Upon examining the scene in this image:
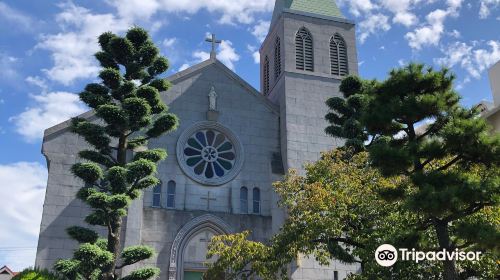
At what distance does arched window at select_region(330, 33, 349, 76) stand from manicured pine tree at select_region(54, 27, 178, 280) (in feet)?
36.3

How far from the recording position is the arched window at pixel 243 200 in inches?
849

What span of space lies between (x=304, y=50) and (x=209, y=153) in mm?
7395

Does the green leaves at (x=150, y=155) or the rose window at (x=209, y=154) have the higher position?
the rose window at (x=209, y=154)

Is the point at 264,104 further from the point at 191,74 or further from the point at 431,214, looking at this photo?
the point at 431,214

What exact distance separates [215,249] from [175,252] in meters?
6.07

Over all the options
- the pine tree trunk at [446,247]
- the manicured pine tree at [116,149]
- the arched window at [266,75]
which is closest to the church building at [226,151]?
the arched window at [266,75]

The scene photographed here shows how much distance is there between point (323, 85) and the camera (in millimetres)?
24891

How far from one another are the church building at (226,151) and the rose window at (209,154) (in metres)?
0.04

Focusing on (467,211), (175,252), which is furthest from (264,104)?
(467,211)

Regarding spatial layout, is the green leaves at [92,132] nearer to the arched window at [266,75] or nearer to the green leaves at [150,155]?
the green leaves at [150,155]

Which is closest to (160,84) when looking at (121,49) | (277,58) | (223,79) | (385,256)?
(121,49)

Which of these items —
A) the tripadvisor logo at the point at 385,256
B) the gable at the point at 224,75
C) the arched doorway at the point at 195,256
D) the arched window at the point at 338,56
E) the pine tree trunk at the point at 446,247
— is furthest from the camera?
the arched window at the point at 338,56

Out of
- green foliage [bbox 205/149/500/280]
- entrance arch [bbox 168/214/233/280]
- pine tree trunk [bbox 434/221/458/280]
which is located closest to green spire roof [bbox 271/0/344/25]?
entrance arch [bbox 168/214/233/280]

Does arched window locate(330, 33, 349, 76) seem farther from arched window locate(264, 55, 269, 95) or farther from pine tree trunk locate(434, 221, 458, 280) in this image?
pine tree trunk locate(434, 221, 458, 280)
